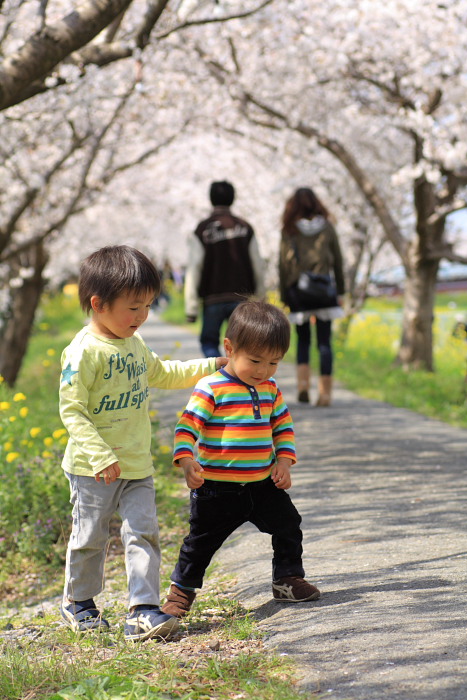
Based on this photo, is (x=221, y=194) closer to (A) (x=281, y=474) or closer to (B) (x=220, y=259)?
(B) (x=220, y=259)

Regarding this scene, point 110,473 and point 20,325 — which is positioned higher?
point 20,325

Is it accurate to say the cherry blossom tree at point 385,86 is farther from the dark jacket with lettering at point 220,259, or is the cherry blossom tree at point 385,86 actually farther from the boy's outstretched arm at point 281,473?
the boy's outstretched arm at point 281,473

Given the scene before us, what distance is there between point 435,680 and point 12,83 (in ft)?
12.0

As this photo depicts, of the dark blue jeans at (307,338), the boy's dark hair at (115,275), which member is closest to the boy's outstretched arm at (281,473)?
the boy's dark hair at (115,275)

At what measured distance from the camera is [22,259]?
15.4m

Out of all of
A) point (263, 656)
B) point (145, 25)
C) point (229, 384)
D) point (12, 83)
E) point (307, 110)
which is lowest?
point (263, 656)

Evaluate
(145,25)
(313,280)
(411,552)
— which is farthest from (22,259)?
(411,552)

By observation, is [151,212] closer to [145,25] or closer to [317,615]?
[145,25]

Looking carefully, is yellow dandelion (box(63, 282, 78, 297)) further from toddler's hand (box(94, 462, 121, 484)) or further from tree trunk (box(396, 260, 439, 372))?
toddler's hand (box(94, 462, 121, 484))

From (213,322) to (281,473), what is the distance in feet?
12.1

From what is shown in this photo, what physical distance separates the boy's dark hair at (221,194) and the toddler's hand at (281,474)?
3.95m

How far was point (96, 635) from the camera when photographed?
328cm

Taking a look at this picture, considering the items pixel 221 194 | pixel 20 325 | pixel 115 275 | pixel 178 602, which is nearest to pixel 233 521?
pixel 178 602

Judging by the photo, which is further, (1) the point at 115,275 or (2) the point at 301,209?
(2) the point at 301,209
